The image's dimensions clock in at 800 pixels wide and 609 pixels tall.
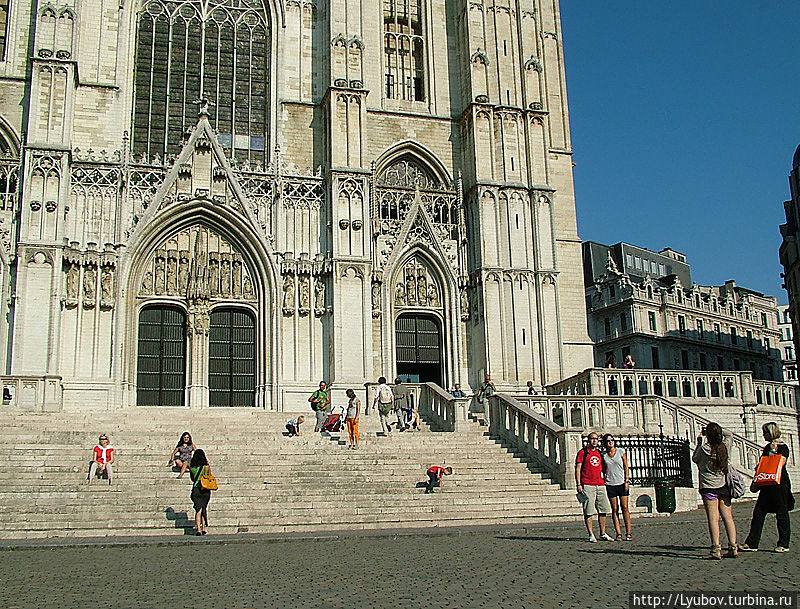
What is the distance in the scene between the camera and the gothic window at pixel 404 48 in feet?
103

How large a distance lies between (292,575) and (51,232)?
1872 centimetres

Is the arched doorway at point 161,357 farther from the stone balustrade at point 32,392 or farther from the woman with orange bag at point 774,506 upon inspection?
the woman with orange bag at point 774,506

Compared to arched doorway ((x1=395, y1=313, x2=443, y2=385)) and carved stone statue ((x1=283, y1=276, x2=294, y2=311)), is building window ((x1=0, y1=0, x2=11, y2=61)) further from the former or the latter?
arched doorway ((x1=395, y1=313, x2=443, y2=385))

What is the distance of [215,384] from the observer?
26.9m

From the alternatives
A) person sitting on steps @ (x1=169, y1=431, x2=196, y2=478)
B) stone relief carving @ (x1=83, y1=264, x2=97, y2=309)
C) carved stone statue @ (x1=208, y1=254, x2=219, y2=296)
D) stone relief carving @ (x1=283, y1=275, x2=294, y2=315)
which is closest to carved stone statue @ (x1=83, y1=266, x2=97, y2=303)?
stone relief carving @ (x1=83, y1=264, x2=97, y2=309)

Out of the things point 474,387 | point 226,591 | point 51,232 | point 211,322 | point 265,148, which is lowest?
point 226,591

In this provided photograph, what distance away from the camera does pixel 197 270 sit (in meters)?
27.3

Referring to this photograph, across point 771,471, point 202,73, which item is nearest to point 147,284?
point 202,73

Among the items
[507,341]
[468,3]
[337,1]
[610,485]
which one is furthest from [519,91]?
[610,485]

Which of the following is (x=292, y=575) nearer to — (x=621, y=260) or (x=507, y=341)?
(x=507, y=341)

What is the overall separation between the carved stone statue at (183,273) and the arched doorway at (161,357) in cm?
65

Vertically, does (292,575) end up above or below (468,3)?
below

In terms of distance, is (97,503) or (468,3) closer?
(97,503)

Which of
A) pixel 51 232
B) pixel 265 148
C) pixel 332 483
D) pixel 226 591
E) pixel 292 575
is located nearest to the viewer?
pixel 226 591
